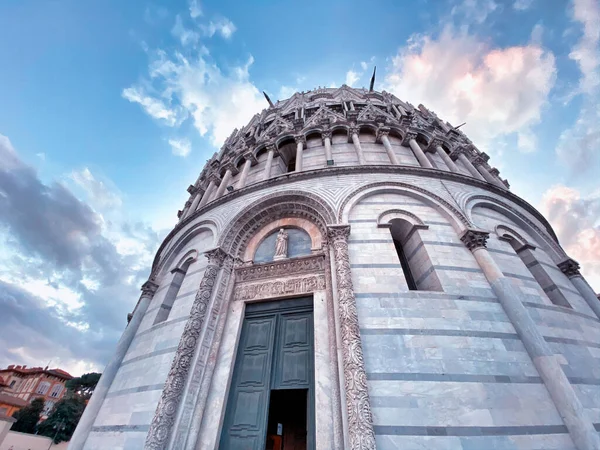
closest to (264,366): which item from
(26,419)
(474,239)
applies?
(474,239)

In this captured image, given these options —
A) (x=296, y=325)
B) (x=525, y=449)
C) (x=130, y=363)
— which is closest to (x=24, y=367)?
(x=130, y=363)

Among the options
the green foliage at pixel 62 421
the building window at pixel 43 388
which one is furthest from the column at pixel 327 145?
the building window at pixel 43 388

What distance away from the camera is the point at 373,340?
4.89 meters

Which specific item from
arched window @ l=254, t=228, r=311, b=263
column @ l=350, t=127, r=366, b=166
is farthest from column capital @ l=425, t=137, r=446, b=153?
arched window @ l=254, t=228, r=311, b=263

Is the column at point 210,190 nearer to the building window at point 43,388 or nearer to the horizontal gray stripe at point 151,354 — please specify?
the horizontal gray stripe at point 151,354

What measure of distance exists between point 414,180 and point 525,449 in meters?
6.43

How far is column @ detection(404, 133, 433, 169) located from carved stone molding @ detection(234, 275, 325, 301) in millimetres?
5634

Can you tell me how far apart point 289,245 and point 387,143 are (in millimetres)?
5684

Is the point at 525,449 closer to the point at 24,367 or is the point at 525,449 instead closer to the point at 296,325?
the point at 296,325

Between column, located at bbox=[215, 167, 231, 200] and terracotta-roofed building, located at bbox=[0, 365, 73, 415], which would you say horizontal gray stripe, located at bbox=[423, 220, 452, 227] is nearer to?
column, located at bbox=[215, 167, 231, 200]

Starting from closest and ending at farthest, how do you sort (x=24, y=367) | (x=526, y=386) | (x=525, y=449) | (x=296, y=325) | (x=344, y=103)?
(x=525, y=449), (x=526, y=386), (x=296, y=325), (x=344, y=103), (x=24, y=367)

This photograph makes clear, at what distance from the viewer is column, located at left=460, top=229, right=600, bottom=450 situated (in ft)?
12.5

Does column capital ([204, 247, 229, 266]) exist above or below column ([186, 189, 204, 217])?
below

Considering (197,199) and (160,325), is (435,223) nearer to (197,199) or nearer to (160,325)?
(160,325)
